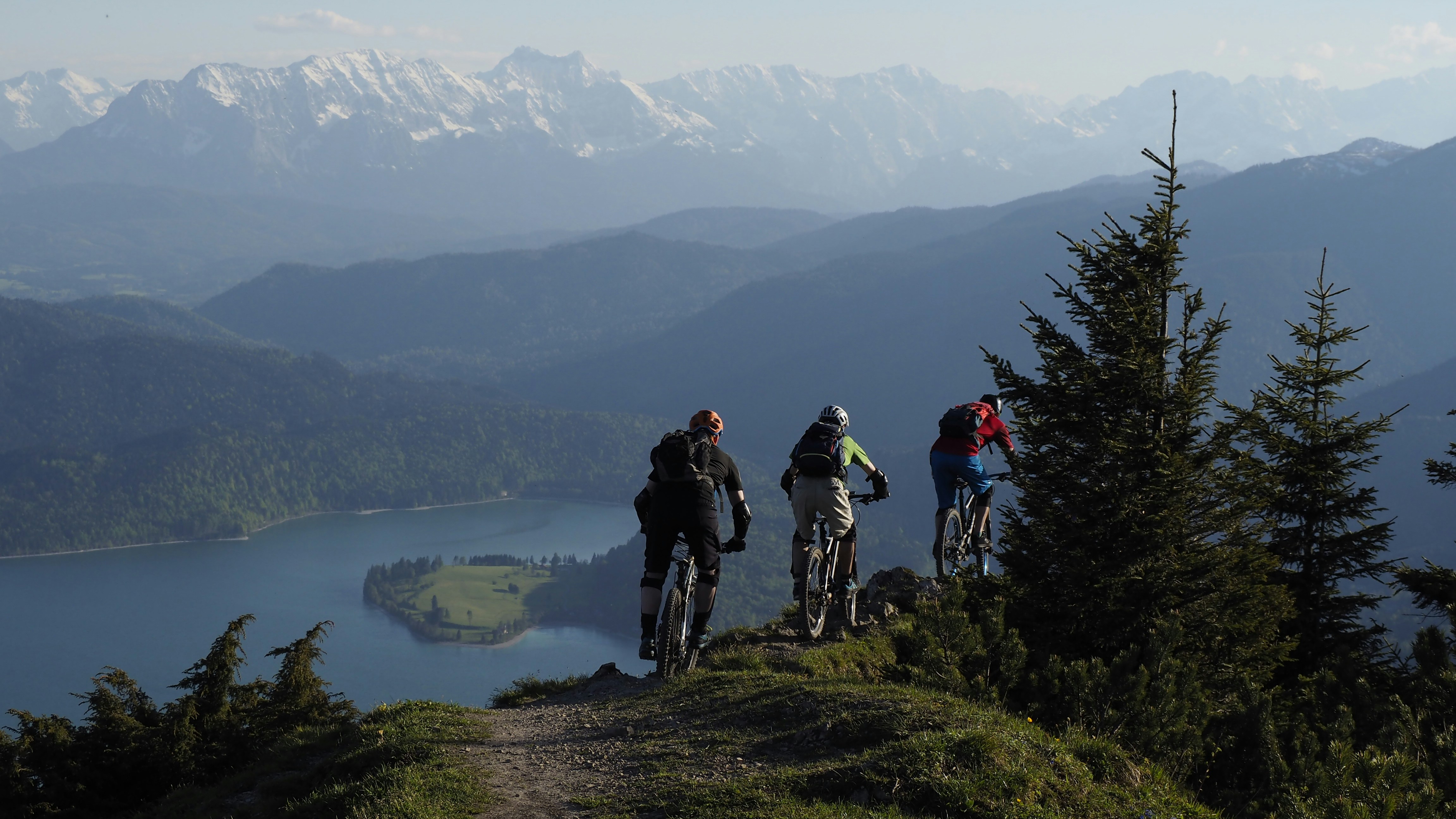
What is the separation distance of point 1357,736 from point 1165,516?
10.6 ft

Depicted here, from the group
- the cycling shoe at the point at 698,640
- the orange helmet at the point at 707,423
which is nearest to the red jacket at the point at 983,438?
the orange helmet at the point at 707,423

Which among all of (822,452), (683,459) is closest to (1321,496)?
(822,452)

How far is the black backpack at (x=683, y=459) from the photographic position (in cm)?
1173

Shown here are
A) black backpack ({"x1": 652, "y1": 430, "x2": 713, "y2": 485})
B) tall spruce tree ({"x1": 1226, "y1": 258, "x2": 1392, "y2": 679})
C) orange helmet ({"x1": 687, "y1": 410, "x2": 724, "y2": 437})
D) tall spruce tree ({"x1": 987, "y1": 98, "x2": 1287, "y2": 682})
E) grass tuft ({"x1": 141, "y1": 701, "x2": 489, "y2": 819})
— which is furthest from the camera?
tall spruce tree ({"x1": 1226, "y1": 258, "x2": 1392, "y2": 679})

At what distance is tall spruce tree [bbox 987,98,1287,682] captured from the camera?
1323 cm

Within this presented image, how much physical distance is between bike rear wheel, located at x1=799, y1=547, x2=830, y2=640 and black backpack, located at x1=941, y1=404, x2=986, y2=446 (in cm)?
324

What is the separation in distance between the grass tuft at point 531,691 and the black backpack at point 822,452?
411cm

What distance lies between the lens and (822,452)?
44.1 feet

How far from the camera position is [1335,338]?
63.0 ft

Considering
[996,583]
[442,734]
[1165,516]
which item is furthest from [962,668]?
[442,734]

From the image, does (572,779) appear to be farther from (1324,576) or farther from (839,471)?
(1324,576)

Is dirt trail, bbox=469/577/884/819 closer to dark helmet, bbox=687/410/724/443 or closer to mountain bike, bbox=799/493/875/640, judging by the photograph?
mountain bike, bbox=799/493/875/640

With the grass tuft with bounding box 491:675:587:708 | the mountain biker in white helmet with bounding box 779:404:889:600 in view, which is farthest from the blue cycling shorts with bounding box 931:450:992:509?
the grass tuft with bounding box 491:675:587:708

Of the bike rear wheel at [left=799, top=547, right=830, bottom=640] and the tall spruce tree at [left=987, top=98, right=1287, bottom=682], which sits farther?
the bike rear wheel at [left=799, top=547, right=830, bottom=640]
